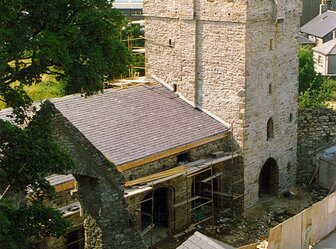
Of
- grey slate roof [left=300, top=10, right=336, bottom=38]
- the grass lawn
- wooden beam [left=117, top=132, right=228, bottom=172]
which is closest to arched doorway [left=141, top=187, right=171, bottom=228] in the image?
wooden beam [left=117, top=132, right=228, bottom=172]

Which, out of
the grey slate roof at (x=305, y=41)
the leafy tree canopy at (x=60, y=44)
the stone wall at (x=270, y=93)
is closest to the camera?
the leafy tree canopy at (x=60, y=44)

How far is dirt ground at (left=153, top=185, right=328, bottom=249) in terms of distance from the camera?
22.2 meters

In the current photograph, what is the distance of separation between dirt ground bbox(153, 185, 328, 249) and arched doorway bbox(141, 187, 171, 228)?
1175 mm

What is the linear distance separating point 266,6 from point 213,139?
197 inches

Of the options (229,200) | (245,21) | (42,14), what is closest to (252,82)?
(245,21)

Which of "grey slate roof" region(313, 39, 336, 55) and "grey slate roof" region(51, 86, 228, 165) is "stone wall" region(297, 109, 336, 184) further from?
"grey slate roof" region(313, 39, 336, 55)

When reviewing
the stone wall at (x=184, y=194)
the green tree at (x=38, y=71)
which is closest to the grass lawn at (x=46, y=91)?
the stone wall at (x=184, y=194)

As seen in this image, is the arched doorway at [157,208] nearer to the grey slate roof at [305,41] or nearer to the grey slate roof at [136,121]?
the grey slate roof at [136,121]

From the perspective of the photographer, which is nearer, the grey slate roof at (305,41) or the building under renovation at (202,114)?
the building under renovation at (202,114)

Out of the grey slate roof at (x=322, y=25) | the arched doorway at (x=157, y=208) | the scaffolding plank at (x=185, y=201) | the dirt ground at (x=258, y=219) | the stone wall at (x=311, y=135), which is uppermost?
the grey slate roof at (x=322, y=25)

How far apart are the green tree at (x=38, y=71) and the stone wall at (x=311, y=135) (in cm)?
1580

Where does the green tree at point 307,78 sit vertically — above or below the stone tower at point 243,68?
below

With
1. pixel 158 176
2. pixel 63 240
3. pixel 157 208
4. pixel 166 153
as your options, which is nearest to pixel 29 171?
pixel 63 240

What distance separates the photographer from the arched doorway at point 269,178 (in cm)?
2611
